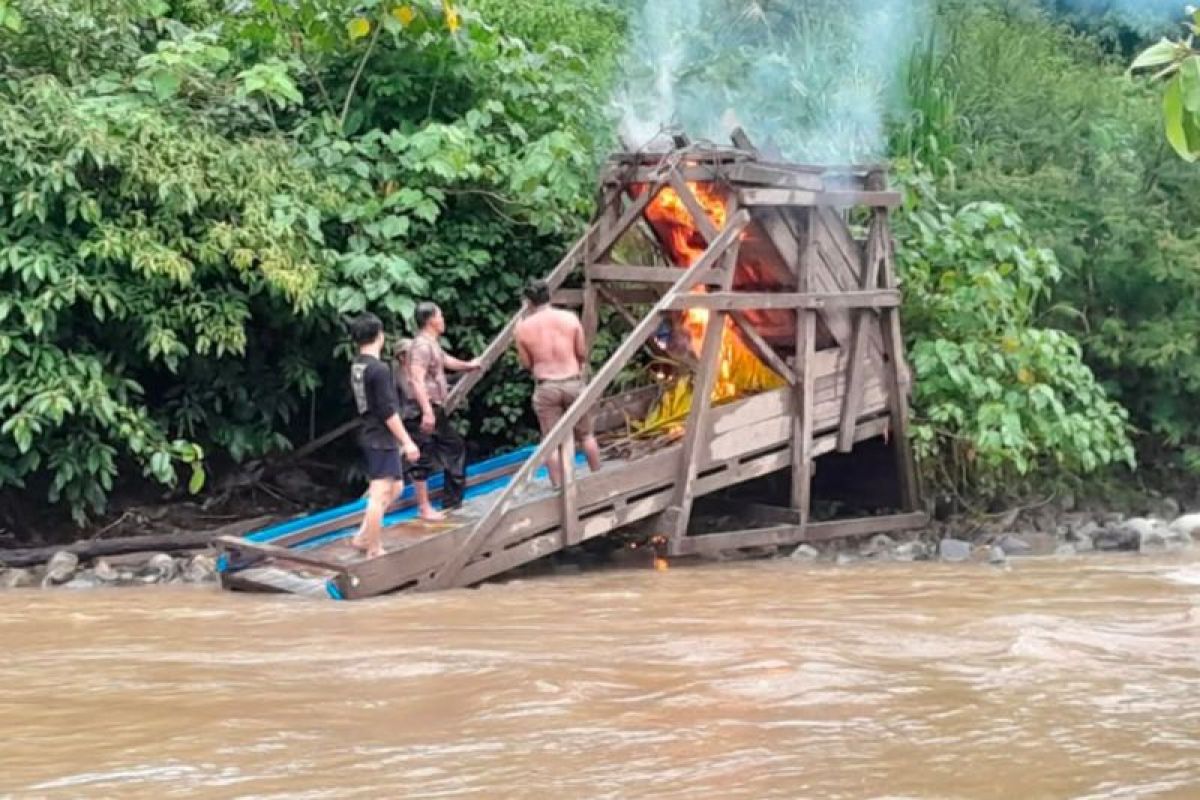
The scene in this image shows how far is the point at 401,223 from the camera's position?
1150 cm

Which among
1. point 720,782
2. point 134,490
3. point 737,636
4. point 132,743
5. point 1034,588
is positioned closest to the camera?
point 720,782

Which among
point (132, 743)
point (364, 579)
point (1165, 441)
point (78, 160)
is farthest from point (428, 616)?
point (1165, 441)

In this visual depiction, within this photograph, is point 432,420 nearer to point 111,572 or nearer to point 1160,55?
point 111,572

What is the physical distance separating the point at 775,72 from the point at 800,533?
188 inches

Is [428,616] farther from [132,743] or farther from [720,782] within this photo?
[720,782]

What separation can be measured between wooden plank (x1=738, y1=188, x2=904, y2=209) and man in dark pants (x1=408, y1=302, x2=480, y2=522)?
91.2 inches

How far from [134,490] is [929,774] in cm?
804

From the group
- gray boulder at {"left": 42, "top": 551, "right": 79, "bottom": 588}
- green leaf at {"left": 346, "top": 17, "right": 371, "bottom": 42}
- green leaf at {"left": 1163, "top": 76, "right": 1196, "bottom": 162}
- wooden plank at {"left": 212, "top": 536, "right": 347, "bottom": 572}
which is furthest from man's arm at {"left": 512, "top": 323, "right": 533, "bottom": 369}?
green leaf at {"left": 1163, "top": 76, "right": 1196, "bottom": 162}

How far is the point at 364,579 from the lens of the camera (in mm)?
9047

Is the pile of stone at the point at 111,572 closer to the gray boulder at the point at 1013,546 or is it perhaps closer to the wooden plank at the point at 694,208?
the wooden plank at the point at 694,208

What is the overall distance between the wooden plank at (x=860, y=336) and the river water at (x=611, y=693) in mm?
1976

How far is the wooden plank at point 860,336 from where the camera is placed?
11656 mm

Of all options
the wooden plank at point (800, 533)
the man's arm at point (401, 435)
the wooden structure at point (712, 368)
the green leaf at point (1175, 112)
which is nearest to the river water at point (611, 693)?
the wooden structure at point (712, 368)

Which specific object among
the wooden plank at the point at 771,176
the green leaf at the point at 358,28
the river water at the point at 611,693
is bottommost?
the river water at the point at 611,693
